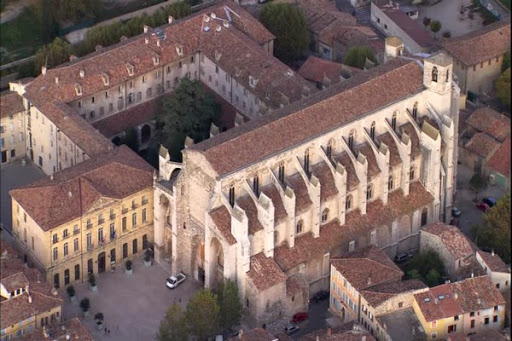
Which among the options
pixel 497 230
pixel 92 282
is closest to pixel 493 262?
pixel 497 230

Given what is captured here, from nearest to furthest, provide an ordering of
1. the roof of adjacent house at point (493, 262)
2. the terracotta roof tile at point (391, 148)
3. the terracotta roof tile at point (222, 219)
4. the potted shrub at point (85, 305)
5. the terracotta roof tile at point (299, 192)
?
1. the terracotta roof tile at point (222, 219)
2. the roof of adjacent house at point (493, 262)
3. the terracotta roof tile at point (299, 192)
4. the potted shrub at point (85, 305)
5. the terracotta roof tile at point (391, 148)

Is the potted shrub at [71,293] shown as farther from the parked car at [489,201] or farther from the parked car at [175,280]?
the parked car at [489,201]

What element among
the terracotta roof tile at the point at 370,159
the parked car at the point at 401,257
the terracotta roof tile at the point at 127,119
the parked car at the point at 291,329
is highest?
the terracotta roof tile at the point at 370,159


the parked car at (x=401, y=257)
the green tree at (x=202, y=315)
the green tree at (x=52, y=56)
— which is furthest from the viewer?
the green tree at (x=52, y=56)

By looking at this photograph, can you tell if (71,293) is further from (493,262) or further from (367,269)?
(493,262)

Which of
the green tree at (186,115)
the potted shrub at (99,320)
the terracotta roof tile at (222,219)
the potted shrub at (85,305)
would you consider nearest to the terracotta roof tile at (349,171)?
the terracotta roof tile at (222,219)

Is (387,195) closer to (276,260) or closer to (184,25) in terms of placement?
(276,260)
